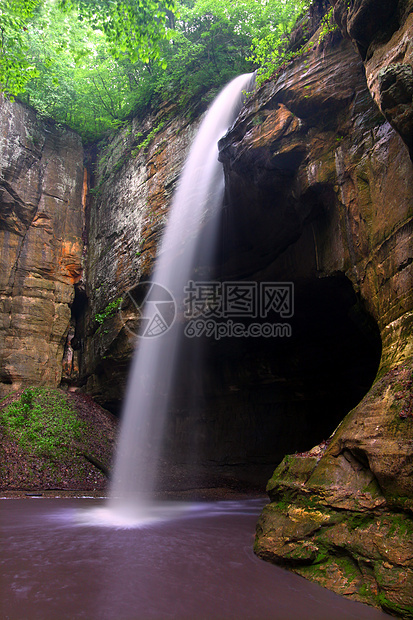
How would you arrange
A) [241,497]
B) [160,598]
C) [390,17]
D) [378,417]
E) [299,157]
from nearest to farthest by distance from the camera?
[160,598]
[378,417]
[390,17]
[299,157]
[241,497]

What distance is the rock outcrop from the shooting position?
3465mm

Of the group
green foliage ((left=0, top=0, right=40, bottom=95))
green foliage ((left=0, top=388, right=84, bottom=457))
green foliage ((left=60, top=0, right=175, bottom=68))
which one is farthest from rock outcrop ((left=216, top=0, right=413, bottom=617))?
green foliage ((left=0, top=388, right=84, bottom=457))

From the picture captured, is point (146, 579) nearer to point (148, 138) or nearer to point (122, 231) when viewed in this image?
point (122, 231)

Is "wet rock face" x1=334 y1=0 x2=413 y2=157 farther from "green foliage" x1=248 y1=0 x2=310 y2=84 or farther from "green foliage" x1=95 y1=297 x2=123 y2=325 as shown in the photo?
"green foliage" x1=95 y1=297 x2=123 y2=325

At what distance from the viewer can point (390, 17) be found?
16.6 ft

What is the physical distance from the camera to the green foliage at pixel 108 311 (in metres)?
13.7

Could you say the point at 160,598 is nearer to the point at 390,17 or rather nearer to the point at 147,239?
the point at 390,17

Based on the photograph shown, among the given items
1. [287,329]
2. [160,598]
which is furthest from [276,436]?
[160,598]

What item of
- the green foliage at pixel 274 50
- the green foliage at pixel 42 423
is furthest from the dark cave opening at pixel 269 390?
the green foliage at pixel 274 50

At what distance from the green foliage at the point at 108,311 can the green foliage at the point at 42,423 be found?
10.4 feet

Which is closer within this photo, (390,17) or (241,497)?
(390,17)

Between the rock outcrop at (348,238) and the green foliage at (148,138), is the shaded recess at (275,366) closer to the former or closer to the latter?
the rock outcrop at (348,238)

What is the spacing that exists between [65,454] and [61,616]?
31.9 ft

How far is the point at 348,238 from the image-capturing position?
269 inches
